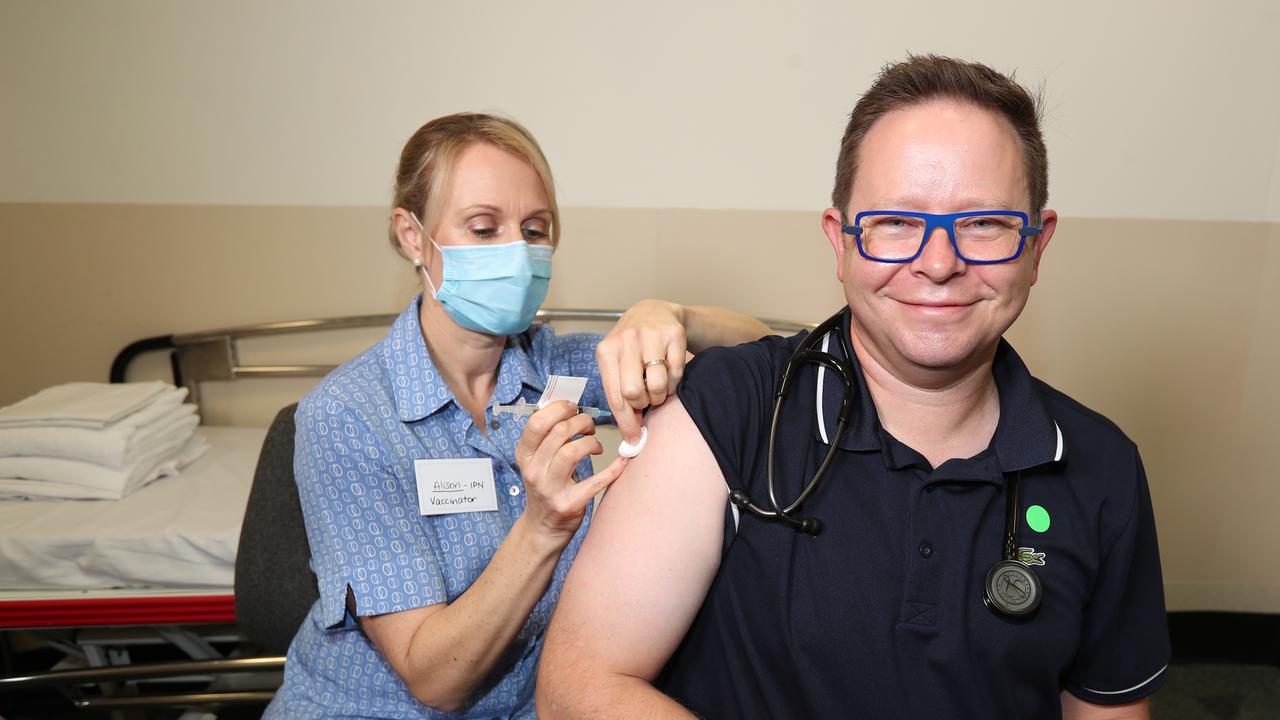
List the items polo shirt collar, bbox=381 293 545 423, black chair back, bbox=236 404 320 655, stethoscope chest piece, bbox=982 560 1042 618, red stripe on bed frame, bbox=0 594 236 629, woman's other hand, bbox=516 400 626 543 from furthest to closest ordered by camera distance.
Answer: red stripe on bed frame, bbox=0 594 236 629 < black chair back, bbox=236 404 320 655 < polo shirt collar, bbox=381 293 545 423 < woman's other hand, bbox=516 400 626 543 < stethoscope chest piece, bbox=982 560 1042 618

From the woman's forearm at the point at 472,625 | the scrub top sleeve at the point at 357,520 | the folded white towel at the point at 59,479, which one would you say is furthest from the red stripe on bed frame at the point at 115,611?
the woman's forearm at the point at 472,625

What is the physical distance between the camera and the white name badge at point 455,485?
56.3 inches

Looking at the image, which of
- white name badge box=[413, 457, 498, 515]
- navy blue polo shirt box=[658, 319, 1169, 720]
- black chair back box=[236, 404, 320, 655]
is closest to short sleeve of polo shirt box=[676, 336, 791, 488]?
navy blue polo shirt box=[658, 319, 1169, 720]

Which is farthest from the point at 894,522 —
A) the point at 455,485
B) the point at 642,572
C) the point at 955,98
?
the point at 455,485

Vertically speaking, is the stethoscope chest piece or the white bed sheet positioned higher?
the stethoscope chest piece

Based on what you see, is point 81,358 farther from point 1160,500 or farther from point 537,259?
point 1160,500

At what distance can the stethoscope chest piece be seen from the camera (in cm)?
103

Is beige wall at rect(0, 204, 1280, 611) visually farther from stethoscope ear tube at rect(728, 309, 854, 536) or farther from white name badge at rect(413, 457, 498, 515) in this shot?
stethoscope ear tube at rect(728, 309, 854, 536)

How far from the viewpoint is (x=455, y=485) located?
1.46m

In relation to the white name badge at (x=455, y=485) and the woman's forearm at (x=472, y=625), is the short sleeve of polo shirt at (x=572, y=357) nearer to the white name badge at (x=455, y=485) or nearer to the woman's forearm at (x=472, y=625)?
the white name badge at (x=455, y=485)

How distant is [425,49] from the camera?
2689 millimetres

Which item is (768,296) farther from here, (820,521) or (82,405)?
(82,405)

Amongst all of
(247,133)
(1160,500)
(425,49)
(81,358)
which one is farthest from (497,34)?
(1160,500)

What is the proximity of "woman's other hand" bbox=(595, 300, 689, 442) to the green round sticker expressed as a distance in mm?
474
